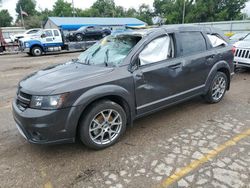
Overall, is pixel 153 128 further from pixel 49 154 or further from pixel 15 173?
pixel 15 173

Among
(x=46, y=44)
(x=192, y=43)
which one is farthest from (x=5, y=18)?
(x=192, y=43)

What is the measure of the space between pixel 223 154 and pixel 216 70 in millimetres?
2170

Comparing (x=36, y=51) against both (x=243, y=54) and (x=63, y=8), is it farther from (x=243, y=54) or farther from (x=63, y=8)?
(x=63, y=8)

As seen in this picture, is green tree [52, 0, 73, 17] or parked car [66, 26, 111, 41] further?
green tree [52, 0, 73, 17]

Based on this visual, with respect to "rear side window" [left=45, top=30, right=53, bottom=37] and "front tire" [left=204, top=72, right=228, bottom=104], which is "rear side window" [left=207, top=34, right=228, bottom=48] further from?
"rear side window" [left=45, top=30, right=53, bottom=37]

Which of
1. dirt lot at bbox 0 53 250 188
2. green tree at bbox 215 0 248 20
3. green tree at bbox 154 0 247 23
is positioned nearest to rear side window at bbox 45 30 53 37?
dirt lot at bbox 0 53 250 188

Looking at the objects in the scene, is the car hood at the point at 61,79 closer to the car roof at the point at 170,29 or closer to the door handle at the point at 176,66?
the car roof at the point at 170,29

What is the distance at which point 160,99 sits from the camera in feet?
12.7

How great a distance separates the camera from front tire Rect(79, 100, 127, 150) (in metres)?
3.10

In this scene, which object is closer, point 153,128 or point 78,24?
point 153,128

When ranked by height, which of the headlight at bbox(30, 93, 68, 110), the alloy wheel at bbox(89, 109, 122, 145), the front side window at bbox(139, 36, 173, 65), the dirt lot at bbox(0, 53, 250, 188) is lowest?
the dirt lot at bbox(0, 53, 250, 188)

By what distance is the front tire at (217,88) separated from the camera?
15.7 ft

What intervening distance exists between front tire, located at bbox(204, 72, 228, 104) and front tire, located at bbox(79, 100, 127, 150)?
2.31m

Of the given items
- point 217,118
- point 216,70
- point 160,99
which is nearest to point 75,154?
point 160,99
